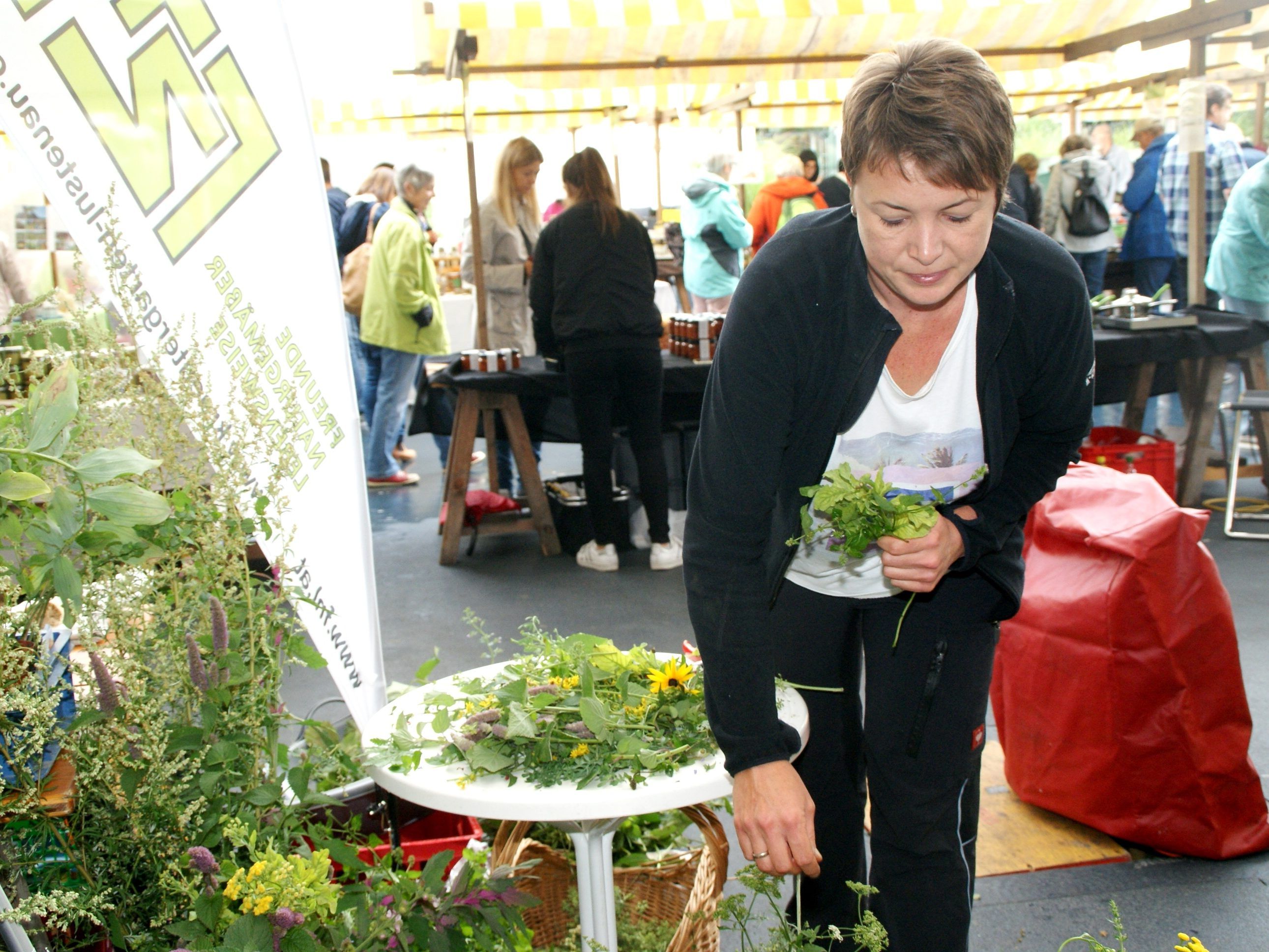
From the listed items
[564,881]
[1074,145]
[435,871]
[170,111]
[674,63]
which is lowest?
[564,881]

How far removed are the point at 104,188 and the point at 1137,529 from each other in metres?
2.02

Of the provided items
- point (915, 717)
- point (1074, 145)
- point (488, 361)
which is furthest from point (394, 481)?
point (915, 717)

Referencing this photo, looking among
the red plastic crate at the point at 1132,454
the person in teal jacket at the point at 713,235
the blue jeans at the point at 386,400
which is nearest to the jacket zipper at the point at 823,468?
the red plastic crate at the point at 1132,454

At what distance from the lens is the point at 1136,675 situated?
232 cm

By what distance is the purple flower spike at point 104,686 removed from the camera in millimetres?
1137

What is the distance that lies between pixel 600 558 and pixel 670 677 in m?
3.27

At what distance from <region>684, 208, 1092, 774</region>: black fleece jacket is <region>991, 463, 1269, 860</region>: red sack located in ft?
3.30

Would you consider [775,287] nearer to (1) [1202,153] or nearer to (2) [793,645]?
(2) [793,645]

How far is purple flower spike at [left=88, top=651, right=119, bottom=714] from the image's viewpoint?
1.14 metres

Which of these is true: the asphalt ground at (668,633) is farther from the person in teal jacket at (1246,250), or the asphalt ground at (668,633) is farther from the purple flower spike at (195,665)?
the purple flower spike at (195,665)

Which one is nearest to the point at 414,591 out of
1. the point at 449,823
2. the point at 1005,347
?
the point at 449,823

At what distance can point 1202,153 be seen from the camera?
215 inches

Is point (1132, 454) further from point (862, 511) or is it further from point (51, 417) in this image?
point (51, 417)

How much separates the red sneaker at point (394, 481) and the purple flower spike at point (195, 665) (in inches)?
208
